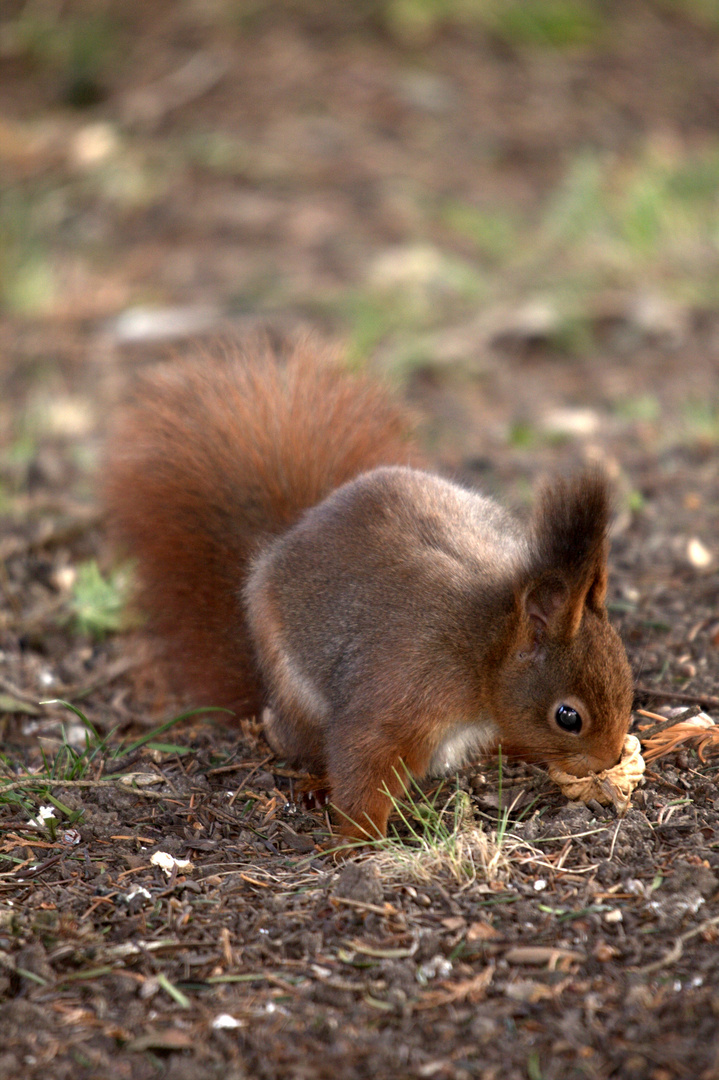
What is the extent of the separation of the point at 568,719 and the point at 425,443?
98.8 inches

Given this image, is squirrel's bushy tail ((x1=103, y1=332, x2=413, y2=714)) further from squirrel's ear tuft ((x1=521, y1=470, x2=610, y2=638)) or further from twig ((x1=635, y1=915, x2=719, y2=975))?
twig ((x1=635, y1=915, x2=719, y2=975))

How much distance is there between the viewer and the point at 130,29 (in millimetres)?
8656

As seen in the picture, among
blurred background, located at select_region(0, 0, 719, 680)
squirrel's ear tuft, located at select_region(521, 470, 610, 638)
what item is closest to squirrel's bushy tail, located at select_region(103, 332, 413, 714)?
blurred background, located at select_region(0, 0, 719, 680)

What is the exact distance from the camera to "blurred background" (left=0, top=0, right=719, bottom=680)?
15.3 ft

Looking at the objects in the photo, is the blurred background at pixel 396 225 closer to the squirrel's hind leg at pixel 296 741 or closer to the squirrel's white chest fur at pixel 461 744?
the squirrel's white chest fur at pixel 461 744

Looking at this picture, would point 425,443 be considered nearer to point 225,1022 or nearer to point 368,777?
point 368,777

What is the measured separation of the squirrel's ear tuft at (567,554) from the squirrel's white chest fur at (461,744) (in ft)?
1.04

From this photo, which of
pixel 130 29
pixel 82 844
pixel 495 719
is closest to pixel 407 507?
pixel 495 719

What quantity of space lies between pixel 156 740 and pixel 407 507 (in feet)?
3.13

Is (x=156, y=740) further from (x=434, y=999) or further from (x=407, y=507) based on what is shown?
(x=434, y=999)

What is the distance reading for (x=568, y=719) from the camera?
2.44 meters

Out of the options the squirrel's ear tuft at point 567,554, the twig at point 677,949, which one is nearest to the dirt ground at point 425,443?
the twig at point 677,949

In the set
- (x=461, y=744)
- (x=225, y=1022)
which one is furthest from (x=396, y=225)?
(x=225, y=1022)

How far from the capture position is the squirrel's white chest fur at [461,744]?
260 centimetres
